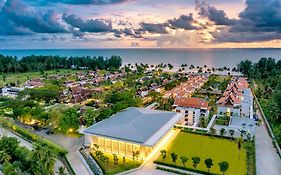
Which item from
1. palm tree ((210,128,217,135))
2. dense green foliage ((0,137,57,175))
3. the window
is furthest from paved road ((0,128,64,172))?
palm tree ((210,128,217,135))

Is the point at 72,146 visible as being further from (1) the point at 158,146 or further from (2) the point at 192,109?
(2) the point at 192,109

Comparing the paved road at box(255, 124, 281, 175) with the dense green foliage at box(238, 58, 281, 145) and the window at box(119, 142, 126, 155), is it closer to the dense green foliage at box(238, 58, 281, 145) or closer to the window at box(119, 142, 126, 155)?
the dense green foliage at box(238, 58, 281, 145)

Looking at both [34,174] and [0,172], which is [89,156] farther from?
[0,172]

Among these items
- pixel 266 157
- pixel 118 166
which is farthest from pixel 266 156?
pixel 118 166

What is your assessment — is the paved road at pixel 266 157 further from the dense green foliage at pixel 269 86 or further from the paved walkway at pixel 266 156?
the dense green foliage at pixel 269 86

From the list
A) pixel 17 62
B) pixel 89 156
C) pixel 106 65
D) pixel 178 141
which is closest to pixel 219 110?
pixel 178 141

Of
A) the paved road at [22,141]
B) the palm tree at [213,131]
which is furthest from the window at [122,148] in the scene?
the palm tree at [213,131]
